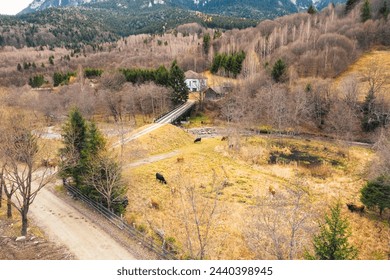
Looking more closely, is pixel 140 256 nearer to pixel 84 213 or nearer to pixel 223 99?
pixel 84 213

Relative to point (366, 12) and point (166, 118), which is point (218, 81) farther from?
point (366, 12)

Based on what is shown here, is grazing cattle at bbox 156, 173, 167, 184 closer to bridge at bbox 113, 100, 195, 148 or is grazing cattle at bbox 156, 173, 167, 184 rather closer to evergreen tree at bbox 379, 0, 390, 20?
bridge at bbox 113, 100, 195, 148

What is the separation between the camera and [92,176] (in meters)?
23.9

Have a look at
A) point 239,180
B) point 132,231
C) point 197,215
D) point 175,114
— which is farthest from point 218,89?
point 132,231

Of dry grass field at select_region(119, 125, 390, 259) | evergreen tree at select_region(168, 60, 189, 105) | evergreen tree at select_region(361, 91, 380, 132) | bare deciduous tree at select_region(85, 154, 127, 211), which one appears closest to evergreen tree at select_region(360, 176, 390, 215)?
dry grass field at select_region(119, 125, 390, 259)

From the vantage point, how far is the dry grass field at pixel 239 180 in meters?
23.1

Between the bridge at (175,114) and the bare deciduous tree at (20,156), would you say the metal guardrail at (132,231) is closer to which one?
the bare deciduous tree at (20,156)

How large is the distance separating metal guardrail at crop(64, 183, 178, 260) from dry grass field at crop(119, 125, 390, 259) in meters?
1.32

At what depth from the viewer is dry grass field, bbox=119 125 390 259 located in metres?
23.1

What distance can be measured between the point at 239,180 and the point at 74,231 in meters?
19.3

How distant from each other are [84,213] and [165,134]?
25.5 meters

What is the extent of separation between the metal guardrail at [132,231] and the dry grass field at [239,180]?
132 cm
